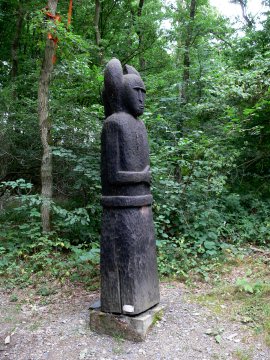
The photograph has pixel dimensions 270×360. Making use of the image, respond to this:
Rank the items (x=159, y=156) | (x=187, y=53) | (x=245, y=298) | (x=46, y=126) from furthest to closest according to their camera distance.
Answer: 1. (x=187, y=53)
2. (x=46, y=126)
3. (x=159, y=156)
4. (x=245, y=298)

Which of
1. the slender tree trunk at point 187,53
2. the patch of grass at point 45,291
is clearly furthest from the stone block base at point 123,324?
the slender tree trunk at point 187,53

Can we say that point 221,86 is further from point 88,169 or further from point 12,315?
point 12,315

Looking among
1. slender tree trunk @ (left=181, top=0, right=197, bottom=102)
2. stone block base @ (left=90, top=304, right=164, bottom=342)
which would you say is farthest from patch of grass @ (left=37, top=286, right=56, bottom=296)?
slender tree trunk @ (left=181, top=0, right=197, bottom=102)

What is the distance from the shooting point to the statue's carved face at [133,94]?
11.7 ft

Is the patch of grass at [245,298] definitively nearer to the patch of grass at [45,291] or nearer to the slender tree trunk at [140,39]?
the patch of grass at [45,291]

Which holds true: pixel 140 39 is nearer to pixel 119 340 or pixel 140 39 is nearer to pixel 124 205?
pixel 124 205

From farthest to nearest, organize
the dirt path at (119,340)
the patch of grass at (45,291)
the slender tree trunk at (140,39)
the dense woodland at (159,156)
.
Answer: the slender tree trunk at (140,39) < the dense woodland at (159,156) < the patch of grass at (45,291) < the dirt path at (119,340)

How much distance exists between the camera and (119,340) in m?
3.40

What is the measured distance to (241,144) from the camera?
25.7 ft

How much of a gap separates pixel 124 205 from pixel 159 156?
8.70 ft

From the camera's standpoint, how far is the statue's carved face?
3.55 meters

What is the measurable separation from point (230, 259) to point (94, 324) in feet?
9.37

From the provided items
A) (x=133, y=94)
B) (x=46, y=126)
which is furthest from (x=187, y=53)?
(x=133, y=94)

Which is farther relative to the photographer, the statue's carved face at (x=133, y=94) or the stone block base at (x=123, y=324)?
the statue's carved face at (x=133, y=94)
